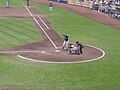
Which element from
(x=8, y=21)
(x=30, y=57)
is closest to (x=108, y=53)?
(x=30, y=57)

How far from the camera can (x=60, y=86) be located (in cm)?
2069

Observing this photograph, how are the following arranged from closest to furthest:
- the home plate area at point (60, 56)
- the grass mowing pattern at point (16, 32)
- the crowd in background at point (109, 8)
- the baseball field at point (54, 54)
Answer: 1. the baseball field at point (54, 54)
2. the home plate area at point (60, 56)
3. the grass mowing pattern at point (16, 32)
4. the crowd in background at point (109, 8)

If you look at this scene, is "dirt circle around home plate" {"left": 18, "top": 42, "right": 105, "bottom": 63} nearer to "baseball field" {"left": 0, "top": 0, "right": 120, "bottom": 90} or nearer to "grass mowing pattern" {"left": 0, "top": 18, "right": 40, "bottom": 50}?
"baseball field" {"left": 0, "top": 0, "right": 120, "bottom": 90}

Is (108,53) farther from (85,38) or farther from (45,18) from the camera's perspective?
(45,18)

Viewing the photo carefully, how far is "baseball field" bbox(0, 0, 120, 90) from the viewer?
21.5 m

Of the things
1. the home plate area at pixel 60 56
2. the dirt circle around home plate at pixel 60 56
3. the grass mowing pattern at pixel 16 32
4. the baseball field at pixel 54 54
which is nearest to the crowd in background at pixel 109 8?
the baseball field at pixel 54 54

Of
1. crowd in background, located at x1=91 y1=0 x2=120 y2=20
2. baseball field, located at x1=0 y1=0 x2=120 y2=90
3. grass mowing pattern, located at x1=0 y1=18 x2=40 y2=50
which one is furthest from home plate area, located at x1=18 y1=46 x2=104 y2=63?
crowd in background, located at x1=91 y1=0 x2=120 y2=20

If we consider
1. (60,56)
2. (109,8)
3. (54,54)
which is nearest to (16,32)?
(54,54)

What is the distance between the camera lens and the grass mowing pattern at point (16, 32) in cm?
3216

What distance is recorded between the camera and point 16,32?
121 ft

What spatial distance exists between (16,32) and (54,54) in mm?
9864

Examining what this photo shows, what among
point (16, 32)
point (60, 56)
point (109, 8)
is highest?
point (109, 8)

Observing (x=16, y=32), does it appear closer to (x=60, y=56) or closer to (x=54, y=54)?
(x=54, y=54)

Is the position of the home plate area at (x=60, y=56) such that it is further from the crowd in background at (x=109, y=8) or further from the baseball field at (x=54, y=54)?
the crowd in background at (x=109, y=8)
